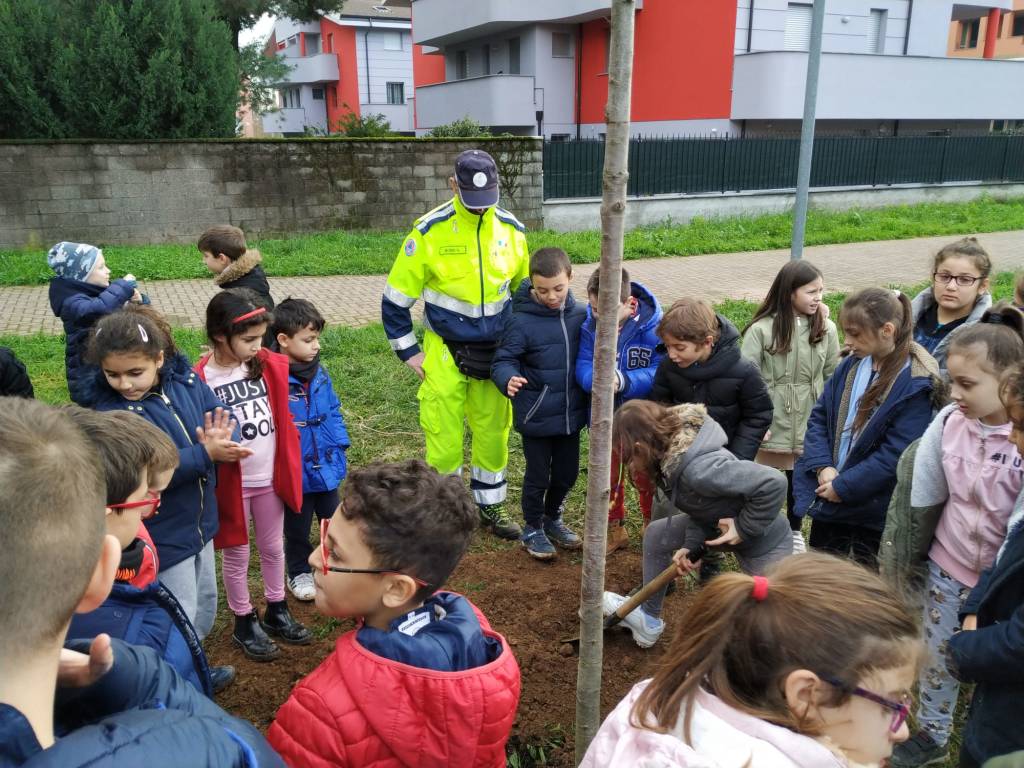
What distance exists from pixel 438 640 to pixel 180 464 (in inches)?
50.0

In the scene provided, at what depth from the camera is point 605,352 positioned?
2.02 meters

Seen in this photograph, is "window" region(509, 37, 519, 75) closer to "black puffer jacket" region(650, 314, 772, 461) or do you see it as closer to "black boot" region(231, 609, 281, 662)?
"black puffer jacket" region(650, 314, 772, 461)

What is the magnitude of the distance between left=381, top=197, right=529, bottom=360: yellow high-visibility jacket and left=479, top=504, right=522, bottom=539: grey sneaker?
3.11 feet

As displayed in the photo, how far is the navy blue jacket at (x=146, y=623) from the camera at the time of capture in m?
1.79

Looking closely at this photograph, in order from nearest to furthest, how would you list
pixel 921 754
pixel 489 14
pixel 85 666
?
1. pixel 85 666
2. pixel 921 754
3. pixel 489 14

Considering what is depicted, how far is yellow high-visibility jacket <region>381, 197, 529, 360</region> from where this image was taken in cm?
413

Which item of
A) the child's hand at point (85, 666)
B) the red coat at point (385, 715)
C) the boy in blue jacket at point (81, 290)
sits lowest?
the red coat at point (385, 715)

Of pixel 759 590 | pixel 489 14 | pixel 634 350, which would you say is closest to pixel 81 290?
pixel 634 350

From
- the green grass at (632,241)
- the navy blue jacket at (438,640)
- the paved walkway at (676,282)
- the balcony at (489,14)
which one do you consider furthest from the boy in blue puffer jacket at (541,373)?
the balcony at (489,14)

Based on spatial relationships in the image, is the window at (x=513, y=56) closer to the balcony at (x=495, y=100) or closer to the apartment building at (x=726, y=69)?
the apartment building at (x=726, y=69)

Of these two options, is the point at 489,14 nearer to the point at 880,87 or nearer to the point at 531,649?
the point at 880,87

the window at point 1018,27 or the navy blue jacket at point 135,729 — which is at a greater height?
the window at point 1018,27

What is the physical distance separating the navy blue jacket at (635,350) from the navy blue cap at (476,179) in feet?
2.57

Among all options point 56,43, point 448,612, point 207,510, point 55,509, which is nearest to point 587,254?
point 56,43
